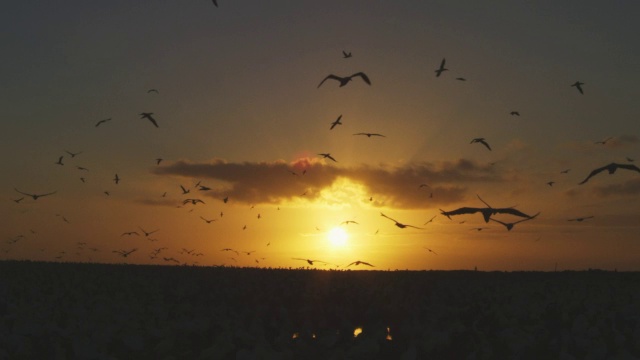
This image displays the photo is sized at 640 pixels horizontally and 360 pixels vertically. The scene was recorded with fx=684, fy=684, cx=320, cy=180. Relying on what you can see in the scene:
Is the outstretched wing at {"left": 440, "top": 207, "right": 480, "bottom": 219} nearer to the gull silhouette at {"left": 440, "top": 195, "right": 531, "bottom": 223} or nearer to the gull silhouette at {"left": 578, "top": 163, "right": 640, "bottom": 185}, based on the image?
the gull silhouette at {"left": 440, "top": 195, "right": 531, "bottom": 223}

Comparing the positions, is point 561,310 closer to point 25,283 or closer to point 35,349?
point 35,349

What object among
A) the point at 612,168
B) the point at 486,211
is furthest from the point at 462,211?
the point at 612,168

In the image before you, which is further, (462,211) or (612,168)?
(612,168)

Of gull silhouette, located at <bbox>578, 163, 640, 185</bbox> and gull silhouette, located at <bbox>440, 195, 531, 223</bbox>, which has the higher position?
gull silhouette, located at <bbox>578, 163, 640, 185</bbox>

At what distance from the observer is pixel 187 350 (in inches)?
295

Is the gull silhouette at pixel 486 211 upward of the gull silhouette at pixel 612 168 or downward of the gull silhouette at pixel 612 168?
downward

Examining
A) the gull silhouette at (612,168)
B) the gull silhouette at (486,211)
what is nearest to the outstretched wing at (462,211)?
the gull silhouette at (486,211)

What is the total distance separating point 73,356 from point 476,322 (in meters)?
→ 5.43

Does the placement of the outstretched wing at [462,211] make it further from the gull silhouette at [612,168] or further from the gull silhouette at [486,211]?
the gull silhouette at [612,168]

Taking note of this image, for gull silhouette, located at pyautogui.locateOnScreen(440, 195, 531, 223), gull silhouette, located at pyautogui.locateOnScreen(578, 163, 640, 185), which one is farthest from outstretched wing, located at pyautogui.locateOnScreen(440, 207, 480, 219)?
gull silhouette, located at pyautogui.locateOnScreen(578, 163, 640, 185)

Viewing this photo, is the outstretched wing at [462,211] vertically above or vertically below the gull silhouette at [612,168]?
below

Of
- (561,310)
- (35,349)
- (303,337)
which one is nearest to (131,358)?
(35,349)

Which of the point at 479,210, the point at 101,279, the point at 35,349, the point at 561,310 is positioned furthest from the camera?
the point at 101,279

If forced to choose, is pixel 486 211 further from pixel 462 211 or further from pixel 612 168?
pixel 612 168
